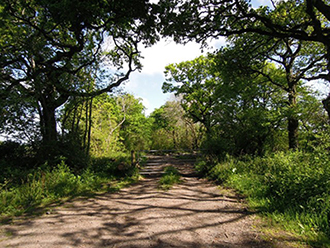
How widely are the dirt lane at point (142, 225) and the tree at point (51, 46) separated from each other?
4.58m

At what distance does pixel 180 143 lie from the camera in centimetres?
2128

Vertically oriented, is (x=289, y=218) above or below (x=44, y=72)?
below

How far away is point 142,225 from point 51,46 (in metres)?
8.80

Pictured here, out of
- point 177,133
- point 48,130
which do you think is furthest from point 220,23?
point 177,133

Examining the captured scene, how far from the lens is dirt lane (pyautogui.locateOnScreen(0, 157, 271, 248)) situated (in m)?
2.79

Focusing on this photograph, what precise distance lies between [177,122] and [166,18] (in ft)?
51.5

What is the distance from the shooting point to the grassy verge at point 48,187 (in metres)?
4.45

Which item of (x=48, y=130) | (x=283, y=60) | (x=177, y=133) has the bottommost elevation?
(x=177, y=133)

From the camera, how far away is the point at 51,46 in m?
7.77

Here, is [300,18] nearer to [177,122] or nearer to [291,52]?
[291,52]

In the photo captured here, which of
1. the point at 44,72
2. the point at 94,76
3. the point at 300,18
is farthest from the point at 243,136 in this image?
the point at 44,72

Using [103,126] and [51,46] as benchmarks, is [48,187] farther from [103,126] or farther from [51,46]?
[103,126]

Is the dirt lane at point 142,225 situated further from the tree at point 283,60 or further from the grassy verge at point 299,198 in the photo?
the tree at point 283,60

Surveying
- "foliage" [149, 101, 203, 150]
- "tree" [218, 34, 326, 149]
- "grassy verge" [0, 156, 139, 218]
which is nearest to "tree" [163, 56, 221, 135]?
"foliage" [149, 101, 203, 150]
